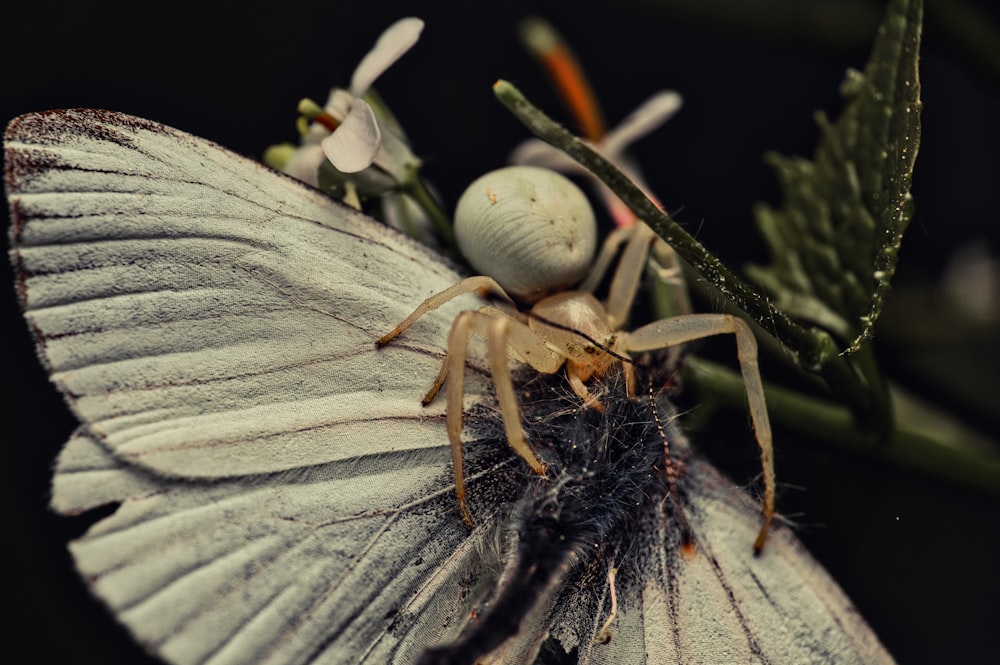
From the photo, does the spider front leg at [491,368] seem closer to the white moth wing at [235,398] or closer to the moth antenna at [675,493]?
the white moth wing at [235,398]

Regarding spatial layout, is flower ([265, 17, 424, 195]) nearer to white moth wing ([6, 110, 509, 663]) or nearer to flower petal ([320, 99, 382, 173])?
flower petal ([320, 99, 382, 173])

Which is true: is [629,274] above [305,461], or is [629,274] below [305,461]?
above

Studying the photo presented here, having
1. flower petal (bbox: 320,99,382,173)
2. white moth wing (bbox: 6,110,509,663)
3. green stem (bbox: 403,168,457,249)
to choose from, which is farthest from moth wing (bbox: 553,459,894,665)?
flower petal (bbox: 320,99,382,173)

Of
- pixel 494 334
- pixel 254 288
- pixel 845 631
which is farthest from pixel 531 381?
pixel 845 631

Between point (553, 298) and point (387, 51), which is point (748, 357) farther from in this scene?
point (387, 51)

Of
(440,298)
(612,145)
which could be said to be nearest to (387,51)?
(440,298)

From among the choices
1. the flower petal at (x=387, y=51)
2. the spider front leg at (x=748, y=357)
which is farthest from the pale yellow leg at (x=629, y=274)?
the flower petal at (x=387, y=51)
